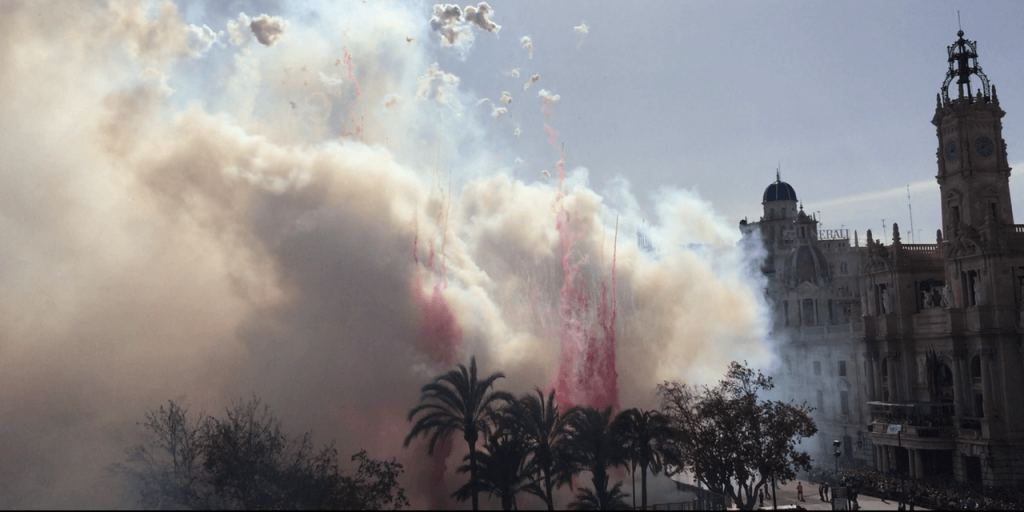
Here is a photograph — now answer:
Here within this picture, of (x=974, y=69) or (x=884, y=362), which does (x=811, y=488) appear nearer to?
(x=884, y=362)

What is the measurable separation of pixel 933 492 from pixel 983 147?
26.7 m

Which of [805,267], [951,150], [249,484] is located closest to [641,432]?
[249,484]

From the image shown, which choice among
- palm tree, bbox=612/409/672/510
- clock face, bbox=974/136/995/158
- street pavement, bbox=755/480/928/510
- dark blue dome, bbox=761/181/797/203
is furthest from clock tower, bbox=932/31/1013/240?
dark blue dome, bbox=761/181/797/203

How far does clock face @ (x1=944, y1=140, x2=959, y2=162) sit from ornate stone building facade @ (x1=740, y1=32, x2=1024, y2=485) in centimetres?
11

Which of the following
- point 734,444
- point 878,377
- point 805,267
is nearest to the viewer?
point 734,444

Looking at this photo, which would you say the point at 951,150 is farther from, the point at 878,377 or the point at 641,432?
the point at 641,432

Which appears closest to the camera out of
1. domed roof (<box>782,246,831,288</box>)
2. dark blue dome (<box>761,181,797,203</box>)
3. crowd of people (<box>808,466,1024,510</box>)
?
crowd of people (<box>808,466,1024,510</box>)

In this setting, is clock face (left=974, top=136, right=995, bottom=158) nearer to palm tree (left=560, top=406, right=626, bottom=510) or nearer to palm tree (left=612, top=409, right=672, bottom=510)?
palm tree (left=612, top=409, right=672, bottom=510)

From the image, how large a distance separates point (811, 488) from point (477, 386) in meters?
37.1

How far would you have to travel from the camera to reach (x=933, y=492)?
207ft

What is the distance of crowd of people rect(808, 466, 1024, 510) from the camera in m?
58.6

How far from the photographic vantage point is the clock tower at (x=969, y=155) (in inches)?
2773

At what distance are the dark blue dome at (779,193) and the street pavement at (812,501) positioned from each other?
53.6 m

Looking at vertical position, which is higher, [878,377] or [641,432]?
[878,377]
